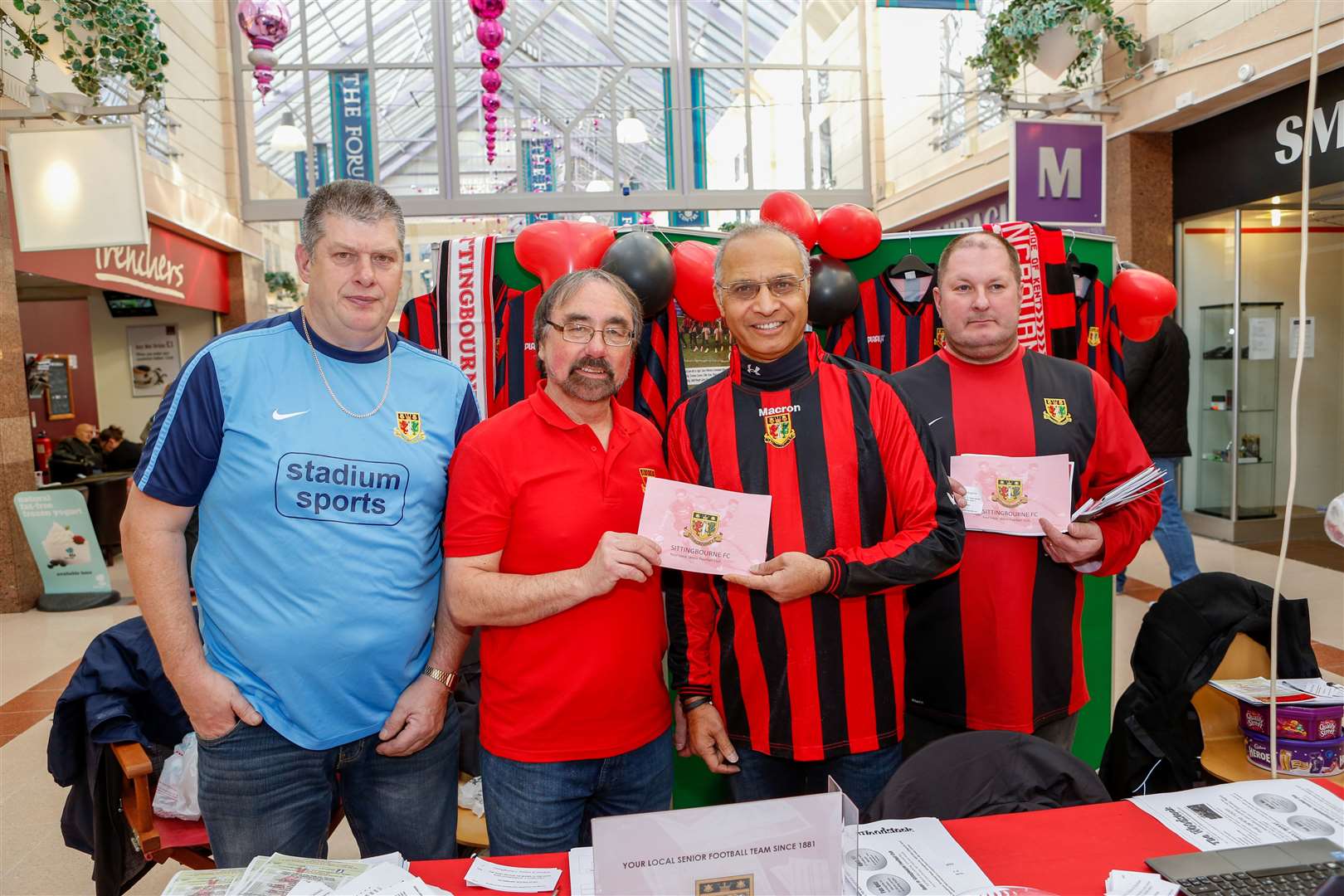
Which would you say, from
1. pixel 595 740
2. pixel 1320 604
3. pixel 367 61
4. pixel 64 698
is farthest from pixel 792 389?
pixel 367 61

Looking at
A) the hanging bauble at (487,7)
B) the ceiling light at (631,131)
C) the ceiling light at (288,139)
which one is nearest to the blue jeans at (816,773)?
the hanging bauble at (487,7)

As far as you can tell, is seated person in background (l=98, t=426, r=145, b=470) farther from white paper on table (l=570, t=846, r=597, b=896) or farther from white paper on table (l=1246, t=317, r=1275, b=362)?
white paper on table (l=1246, t=317, r=1275, b=362)

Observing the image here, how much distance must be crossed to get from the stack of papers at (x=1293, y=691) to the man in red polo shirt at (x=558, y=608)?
62.1 inches

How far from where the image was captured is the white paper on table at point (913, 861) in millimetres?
1219

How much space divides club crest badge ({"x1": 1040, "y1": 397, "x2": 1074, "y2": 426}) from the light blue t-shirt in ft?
4.66

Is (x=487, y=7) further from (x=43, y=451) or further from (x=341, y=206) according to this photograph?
(x=43, y=451)

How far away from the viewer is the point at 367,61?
10336mm

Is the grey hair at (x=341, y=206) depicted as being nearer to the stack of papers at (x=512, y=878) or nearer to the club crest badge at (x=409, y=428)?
the club crest badge at (x=409, y=428)

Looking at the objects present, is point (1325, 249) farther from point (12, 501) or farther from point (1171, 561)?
point (12, 501)

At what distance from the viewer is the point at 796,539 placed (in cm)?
169

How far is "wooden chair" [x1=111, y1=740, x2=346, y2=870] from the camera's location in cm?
229

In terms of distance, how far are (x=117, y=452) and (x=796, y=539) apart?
9036mm

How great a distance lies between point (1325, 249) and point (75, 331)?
41.5 feet

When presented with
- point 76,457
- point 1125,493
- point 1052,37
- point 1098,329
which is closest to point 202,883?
point 1125,493
